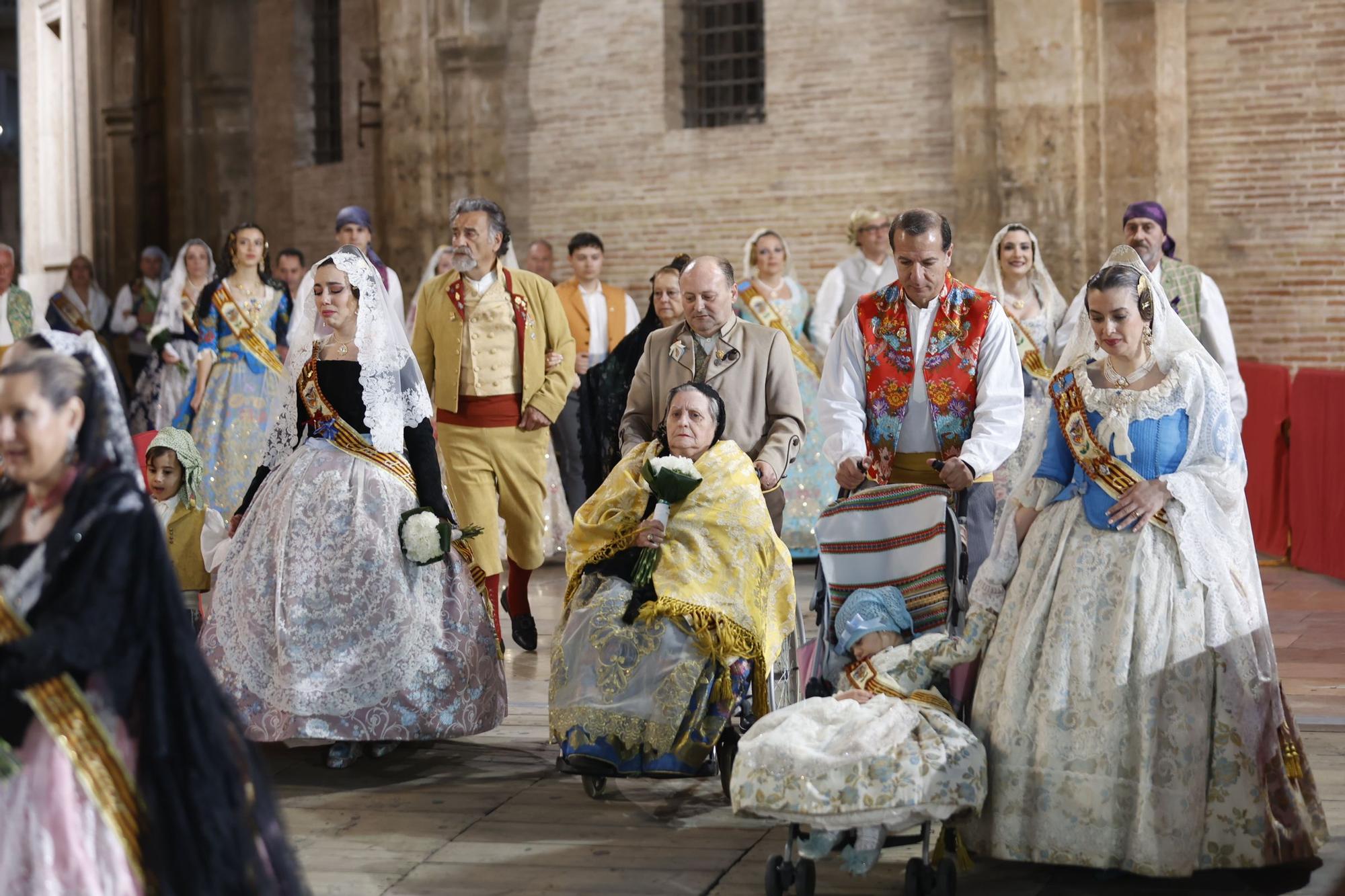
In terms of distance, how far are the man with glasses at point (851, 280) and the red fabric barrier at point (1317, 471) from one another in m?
2.36

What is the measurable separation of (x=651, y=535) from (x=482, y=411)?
195 centimetres

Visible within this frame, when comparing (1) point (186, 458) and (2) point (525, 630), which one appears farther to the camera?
(2) point (525, 630)

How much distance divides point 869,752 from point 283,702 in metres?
2.08

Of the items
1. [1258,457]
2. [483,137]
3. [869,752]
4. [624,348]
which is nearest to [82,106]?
[483,137]

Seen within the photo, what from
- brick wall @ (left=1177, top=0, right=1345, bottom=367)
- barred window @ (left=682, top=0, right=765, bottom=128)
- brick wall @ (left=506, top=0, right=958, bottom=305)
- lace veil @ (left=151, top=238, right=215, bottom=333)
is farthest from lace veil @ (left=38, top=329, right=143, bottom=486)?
barred window @ (left=682, top=0, right=765, bottom=128)

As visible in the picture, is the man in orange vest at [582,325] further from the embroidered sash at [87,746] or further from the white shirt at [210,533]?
the embroidered sash at [87,746]

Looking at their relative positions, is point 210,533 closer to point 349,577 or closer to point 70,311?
point 349,577

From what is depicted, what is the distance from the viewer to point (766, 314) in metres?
9.69

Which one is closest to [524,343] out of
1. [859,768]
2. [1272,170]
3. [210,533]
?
[210,533]

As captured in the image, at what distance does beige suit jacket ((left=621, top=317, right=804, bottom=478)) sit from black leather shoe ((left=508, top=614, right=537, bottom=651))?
5.59ft

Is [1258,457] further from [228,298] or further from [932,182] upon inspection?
[228,298]

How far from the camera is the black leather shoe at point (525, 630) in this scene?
7422mm

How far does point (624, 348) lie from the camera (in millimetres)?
7879

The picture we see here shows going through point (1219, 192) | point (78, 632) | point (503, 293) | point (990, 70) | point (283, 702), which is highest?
point (990, 70)
